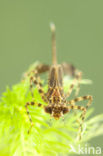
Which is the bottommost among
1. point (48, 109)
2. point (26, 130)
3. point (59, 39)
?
point (26, 130)

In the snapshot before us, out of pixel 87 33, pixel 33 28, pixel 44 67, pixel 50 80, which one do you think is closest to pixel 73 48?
pixel 87 33

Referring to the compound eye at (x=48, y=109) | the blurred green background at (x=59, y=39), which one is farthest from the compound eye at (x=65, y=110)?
the blurred green background at (x=59, y=39)

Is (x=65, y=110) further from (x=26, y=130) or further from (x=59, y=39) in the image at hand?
(x=59, y=39)

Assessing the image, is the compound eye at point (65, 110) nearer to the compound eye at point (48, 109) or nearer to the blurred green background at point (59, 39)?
the compound eye at point (48, 109)

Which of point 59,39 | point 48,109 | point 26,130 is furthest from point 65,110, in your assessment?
point 59,39

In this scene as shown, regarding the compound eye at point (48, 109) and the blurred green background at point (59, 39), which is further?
the blurred green background at point (59, 39)

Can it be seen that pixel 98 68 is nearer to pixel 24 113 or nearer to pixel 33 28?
pixel 33 28

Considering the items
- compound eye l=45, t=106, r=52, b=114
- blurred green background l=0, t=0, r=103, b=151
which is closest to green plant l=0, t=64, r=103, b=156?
compound eye l=45, t=106, r=52, b=114

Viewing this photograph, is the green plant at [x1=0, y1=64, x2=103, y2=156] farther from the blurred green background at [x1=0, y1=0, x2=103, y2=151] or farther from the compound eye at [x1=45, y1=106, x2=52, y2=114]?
the blurred green background at [x1=0, y1=0, x2=103, y2=151]

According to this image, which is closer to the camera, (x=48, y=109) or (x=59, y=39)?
(x=48, y=109)
